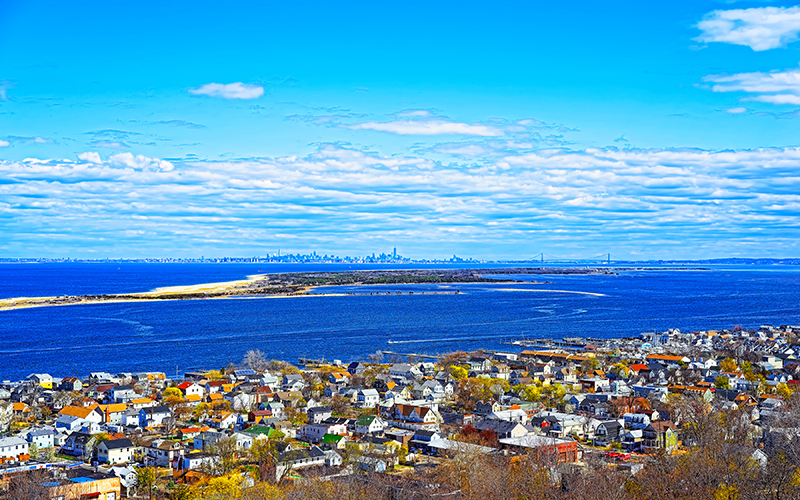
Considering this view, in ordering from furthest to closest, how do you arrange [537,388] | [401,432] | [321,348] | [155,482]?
[321,348] → [537,388] → [401,432] → [155,482]

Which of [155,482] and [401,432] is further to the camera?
[401,432]

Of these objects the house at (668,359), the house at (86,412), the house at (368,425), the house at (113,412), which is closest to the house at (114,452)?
the house at (86,412)

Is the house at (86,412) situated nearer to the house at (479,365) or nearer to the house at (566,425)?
the house at (566,425)

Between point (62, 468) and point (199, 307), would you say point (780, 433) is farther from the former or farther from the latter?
point (199, 307)

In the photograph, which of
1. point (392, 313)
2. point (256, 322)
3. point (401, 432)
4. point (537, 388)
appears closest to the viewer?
point (401, 432)

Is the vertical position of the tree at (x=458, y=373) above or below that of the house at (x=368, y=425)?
above

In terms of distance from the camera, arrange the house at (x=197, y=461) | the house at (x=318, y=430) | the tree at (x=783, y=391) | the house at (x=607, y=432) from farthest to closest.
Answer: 1. the tree at (x=783, y=391)
2. the house at (x=607, y=432)
3. the house at (x=318, y=430)
4. the house at (x=197, y=461)

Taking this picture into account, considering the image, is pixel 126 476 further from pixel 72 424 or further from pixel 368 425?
pixel 368 425

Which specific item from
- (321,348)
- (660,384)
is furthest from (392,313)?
(660,384)
